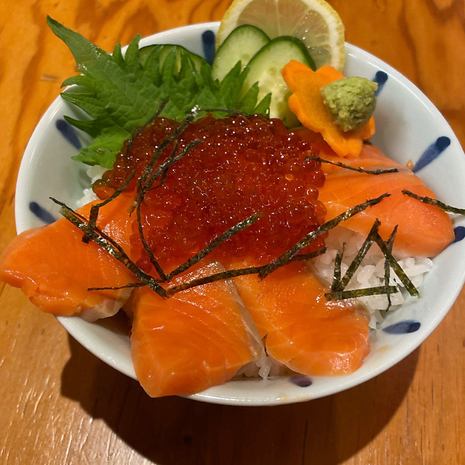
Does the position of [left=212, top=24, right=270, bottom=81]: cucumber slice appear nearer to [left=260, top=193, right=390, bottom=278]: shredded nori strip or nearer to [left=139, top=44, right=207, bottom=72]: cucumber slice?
[left=139, top=44, right=207, bottom=72]: cucumber slice

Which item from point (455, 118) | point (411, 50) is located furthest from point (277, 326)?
point (411, 50)

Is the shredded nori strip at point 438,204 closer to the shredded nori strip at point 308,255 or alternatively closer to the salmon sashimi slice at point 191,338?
the shredded nori strip at point 308,255

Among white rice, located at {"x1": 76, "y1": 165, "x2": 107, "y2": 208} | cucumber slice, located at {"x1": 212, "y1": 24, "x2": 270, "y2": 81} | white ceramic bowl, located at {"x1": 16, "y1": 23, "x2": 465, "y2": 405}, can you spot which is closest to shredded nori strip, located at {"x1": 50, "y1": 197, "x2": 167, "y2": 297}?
white ceramic bowl, located at {"x1": 16, "y1": 23, "x2": 465, "y2": 405}

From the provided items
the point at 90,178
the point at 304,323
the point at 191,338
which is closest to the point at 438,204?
the point at 304,323

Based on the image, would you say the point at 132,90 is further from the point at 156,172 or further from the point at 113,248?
the point at 113,248

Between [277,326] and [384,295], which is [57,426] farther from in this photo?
[384,295]

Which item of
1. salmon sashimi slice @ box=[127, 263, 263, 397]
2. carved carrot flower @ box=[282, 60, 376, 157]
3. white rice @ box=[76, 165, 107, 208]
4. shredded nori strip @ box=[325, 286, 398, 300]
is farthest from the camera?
white rice @ box=[76, 165, 107, 208]

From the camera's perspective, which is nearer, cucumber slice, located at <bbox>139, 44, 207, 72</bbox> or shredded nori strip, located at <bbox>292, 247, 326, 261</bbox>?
shredded nori strip, located at <bbox>292, 247, 326, 261</bbox>
